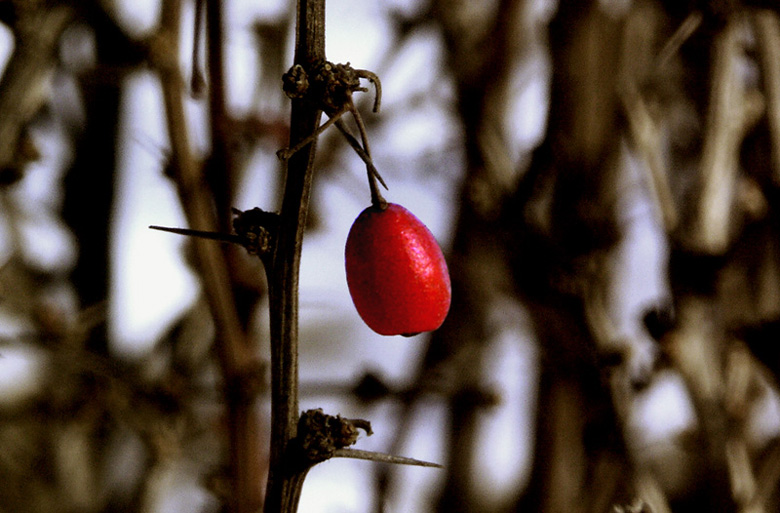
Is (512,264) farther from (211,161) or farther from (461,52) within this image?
(461,52)

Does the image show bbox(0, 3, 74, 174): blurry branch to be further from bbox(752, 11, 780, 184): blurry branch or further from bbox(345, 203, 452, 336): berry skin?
bbox(752, 11, 780, 184): blurry branch

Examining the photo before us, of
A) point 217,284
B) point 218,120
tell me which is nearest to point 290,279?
point 217,284

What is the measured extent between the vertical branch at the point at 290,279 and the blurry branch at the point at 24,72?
56 centimetres

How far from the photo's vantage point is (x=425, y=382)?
1.42m

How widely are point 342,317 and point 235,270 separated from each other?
50.9 inches

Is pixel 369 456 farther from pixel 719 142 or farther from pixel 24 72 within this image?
pixel 719 142

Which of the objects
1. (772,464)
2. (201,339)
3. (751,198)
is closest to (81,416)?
(201,339)

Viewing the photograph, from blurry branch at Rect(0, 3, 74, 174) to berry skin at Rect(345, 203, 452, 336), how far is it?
566mm

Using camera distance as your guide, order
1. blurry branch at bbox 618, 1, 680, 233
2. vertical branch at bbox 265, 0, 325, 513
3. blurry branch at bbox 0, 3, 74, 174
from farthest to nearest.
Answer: blurry branch at bbox 618, 1, 680, 233, blurry branch at bbox 0, 3, 74, 174, vertical branch at bbox 265, 0, 325, 513

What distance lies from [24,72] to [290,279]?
2.07 ft

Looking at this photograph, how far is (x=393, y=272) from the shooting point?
2.04ft

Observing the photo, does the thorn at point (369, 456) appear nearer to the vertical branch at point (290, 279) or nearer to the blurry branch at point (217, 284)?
the vertical branch at point (290, 279)

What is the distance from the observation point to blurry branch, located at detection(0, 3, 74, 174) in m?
0.96

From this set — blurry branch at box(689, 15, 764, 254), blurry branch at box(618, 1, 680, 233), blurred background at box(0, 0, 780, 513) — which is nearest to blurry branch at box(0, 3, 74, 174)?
blurred background at box(0, 0, 780, 513)
